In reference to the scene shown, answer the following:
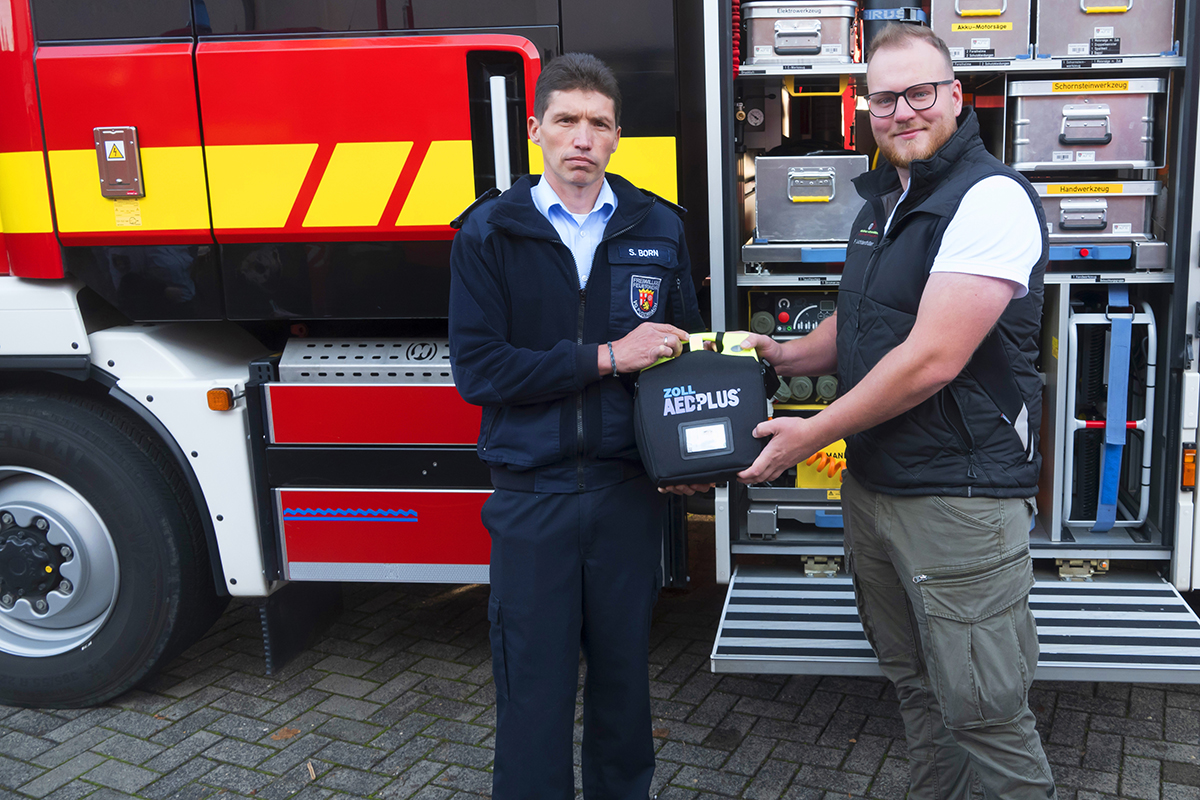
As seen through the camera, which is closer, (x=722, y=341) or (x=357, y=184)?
(x=722, y=341)

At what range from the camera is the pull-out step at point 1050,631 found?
9.27 feet

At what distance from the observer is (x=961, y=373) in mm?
2184

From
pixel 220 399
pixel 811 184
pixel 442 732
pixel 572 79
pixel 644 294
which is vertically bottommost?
pixel 442 732

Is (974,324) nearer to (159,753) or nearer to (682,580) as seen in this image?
(682,580)

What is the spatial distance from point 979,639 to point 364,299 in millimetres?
2049

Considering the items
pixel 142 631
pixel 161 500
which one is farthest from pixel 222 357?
pixel 142 631

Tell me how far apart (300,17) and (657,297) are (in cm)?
149

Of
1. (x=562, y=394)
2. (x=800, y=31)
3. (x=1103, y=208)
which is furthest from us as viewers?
(x=1103, y=208)

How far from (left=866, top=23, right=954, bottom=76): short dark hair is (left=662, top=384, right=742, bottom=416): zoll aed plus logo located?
0.85 m

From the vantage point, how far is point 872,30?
3.22 meters

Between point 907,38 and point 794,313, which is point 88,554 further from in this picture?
point 907,38

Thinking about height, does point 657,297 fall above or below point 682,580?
above

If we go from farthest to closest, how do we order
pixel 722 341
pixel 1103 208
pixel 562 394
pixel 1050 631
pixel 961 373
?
pixel 1103 208 → pixel 1050 631 → pixel 722 341 → pixel 562 394 → pixel 961 373

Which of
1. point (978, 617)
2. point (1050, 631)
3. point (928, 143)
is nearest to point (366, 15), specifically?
point (928, 143)
